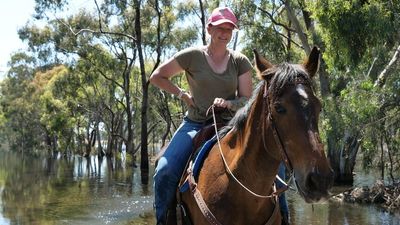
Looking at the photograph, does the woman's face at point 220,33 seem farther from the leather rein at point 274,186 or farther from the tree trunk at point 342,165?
the tree trunk at point 342,165

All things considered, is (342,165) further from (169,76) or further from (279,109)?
(279,109)

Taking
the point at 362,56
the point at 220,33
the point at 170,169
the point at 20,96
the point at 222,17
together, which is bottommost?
the point at 170,169

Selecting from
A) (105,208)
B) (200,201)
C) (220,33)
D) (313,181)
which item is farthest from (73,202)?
(313,181)

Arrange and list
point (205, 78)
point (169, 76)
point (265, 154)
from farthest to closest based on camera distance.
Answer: point (169, 76) < point (205, 78) < point (265, 154)

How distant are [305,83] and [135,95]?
47471mm

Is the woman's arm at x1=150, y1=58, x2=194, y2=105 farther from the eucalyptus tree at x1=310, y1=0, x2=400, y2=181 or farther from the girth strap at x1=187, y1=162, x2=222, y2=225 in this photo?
the eucalyptus tree at x1=310, y1=0, x2=400, y2=181

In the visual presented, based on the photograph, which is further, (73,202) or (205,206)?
(73,202)

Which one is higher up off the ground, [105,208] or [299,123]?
[299,123]

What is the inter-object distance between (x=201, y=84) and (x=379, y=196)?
13.0m

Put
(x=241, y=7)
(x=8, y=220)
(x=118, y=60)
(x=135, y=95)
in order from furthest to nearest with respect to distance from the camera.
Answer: (x=135, y=95)
(x=118, y=60)
(x=241, y=7)
(x=8, y=220)

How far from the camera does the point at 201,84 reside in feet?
13.6

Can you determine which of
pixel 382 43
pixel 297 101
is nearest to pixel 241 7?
pixel 382 43

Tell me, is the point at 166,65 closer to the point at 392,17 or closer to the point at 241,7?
the point at 392,17

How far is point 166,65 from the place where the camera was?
166 inches
